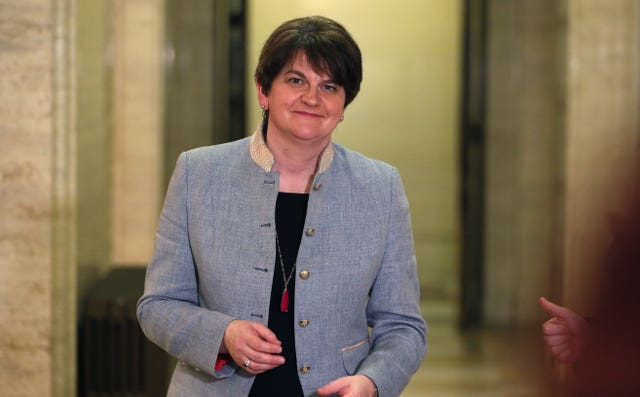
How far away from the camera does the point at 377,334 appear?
2629 millimetres

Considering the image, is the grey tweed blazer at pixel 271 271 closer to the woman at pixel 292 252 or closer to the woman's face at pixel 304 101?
the woman at pixel 292 252

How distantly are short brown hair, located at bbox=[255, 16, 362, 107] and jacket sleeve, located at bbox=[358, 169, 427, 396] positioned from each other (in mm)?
344

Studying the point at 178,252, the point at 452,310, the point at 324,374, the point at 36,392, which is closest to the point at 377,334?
the point at 324,374

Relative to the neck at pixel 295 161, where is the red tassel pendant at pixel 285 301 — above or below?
below

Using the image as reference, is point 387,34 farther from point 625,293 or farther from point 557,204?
point 625,293

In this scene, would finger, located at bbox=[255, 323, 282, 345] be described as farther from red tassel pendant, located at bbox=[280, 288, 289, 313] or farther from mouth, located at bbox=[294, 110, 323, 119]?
mouth, located at bbox=[294, 110, 323, 119]

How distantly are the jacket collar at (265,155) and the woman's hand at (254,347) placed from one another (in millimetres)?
430

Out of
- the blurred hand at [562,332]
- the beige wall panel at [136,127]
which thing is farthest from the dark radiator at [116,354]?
the blurred hand at [562,332]

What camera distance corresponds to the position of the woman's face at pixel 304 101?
249cm

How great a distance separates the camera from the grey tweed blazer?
2.50m

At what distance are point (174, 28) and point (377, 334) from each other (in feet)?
18.7

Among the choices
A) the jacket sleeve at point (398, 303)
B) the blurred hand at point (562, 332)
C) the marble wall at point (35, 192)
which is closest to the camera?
the blurred hand at point (562, 332)

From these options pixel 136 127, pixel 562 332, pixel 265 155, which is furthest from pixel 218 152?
pixel 136 127

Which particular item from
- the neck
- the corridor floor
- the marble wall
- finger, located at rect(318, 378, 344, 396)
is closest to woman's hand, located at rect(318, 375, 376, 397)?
finger, located at rect(318, 378, 344, 396)
